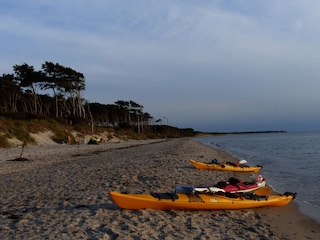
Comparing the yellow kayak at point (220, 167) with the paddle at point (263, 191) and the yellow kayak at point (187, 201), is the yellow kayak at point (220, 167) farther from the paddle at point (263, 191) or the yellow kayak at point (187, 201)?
the yellow kayak at point (187, 201)

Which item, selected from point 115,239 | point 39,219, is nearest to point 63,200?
point 39,219

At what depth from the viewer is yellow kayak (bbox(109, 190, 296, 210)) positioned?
266 inches

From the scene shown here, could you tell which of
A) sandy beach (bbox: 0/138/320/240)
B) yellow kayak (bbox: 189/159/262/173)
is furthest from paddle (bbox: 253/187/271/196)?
yellow kayak (bbox: 189/159/262/173)

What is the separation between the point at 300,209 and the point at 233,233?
341 cm

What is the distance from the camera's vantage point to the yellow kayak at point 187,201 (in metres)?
6.77

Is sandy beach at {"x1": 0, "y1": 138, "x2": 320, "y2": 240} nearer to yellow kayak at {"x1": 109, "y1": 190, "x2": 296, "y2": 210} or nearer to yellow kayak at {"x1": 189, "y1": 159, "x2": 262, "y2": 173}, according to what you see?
yellow kayak at {"x1": 109, "y1": 190, "x2": 296, "y2": 210}

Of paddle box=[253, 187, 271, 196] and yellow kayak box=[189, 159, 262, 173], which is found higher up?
yellow kayak box=[189, 159, 262, 173]

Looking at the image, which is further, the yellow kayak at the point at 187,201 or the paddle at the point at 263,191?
the paddle at the point at 263,191

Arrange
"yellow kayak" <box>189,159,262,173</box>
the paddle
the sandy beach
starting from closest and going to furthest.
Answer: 1. the sandy beach
2. the paddle
3. "yellow kayak" <box>189,159,262,173</box>

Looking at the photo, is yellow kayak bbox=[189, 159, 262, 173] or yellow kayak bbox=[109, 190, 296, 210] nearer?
yellow kayak bbox=[109, 190, 296, 210]

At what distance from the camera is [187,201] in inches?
279

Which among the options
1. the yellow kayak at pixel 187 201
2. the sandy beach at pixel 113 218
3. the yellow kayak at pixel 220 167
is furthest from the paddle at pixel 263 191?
the yellow kayak at pixel 220 167

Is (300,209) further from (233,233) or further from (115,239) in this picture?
(115,239)

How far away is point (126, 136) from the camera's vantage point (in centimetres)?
6009
